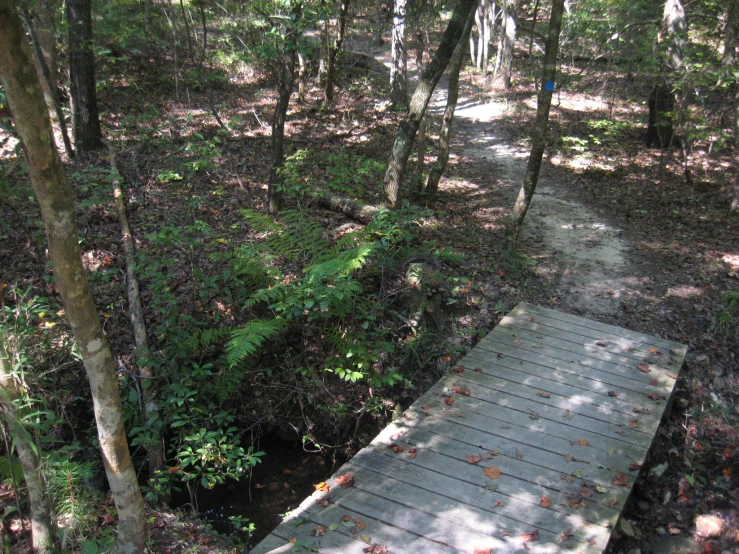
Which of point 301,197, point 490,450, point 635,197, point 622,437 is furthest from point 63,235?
point 635,197

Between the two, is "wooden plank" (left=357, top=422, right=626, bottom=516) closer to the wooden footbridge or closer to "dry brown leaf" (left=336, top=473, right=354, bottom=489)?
the wooden footbridge

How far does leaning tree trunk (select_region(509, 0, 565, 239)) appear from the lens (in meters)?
7.60

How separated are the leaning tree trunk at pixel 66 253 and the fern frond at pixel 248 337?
173 centimetres

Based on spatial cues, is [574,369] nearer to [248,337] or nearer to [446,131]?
[248,337]

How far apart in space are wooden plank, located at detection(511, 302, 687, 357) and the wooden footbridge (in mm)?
45

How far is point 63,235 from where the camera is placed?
2670mm

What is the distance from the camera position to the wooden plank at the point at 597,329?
631cm

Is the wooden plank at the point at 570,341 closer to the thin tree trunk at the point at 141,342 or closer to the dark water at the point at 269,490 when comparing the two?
the dark water at the point at 269,490

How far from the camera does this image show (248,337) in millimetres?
5176

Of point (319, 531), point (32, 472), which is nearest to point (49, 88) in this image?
point (32, 472)

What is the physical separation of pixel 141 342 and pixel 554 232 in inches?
308

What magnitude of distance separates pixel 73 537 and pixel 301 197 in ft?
22.7

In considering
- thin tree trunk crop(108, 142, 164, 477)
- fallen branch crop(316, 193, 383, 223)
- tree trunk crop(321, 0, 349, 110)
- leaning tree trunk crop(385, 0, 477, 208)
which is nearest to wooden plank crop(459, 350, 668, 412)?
thin tree trunk crop(108, 142, 164, 477)

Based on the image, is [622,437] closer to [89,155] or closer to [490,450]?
[490,450]
